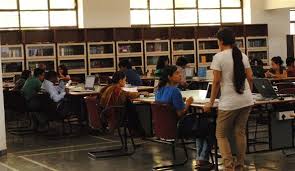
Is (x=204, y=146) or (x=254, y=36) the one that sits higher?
(x=254, y=36)

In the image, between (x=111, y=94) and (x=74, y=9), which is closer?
(x=111, y=94)

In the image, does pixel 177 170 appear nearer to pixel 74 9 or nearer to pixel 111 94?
pixel 111 94

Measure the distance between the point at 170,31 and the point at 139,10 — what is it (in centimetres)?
110

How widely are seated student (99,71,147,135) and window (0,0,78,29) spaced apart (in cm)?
780

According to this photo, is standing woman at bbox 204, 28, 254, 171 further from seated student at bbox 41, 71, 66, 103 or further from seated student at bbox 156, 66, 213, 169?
seated student at bbox 41, 71, 66, 103

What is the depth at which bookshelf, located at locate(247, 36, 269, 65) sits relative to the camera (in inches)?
675

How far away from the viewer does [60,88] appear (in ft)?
31.5

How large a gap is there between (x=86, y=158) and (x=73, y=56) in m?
7.46

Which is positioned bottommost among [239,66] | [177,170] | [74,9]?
[177,170]

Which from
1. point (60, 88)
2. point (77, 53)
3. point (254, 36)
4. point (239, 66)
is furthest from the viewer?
point (254, 36)

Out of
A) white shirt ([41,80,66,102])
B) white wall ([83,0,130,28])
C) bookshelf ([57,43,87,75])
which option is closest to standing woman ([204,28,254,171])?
white shirt ([41,80,66,102])

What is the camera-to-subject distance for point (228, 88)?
5422 mm

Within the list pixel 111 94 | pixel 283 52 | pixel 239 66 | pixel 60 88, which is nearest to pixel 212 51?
pixel 283 52

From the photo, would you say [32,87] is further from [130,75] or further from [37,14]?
[37,14]
